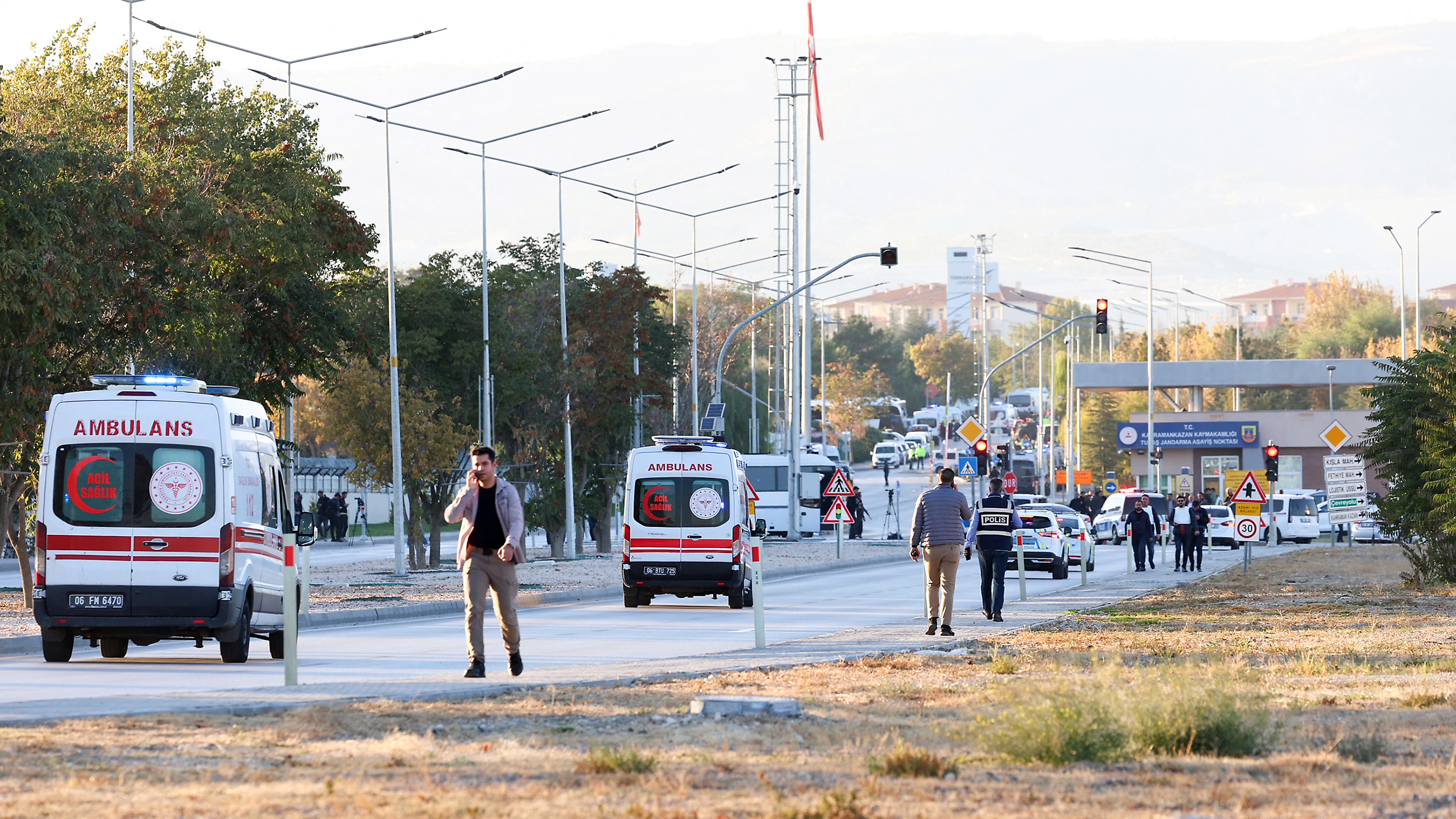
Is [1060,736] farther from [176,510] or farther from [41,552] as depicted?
[41,552]

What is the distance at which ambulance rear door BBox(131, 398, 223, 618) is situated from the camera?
17094 millimetres

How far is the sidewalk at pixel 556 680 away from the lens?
39.2 ft

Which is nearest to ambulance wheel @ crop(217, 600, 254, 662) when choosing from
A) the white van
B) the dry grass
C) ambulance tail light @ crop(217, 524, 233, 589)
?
ambulance tail light @ crop(217, 524, 233, 589)

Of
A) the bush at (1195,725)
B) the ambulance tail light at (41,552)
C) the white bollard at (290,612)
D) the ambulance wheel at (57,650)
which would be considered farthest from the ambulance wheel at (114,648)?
the bush at (1195,725)

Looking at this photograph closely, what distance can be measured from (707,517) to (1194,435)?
215ft

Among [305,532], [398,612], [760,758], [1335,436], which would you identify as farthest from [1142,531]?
[760,758]

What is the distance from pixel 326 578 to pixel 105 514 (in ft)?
62.8

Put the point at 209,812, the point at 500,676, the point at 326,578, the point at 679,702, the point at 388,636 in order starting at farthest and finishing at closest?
1. the point at 326,578
2. the point at 388,636
3. the point at 500,676
4. the point at 679,702
5. the point at 209,812

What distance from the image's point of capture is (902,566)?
4481cm

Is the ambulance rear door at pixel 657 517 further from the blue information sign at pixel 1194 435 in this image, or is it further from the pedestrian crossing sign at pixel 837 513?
the blue information sign at pixel 1194 435

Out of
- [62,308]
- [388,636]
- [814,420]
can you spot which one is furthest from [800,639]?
[814,420]

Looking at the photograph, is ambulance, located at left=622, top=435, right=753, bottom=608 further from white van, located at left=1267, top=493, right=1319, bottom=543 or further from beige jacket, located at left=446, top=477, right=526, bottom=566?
white van, located at left=1267, top=493, right=1319, bottom=543

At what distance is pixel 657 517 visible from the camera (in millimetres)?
27281

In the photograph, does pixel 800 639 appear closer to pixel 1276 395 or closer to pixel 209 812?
pixel 209 812
